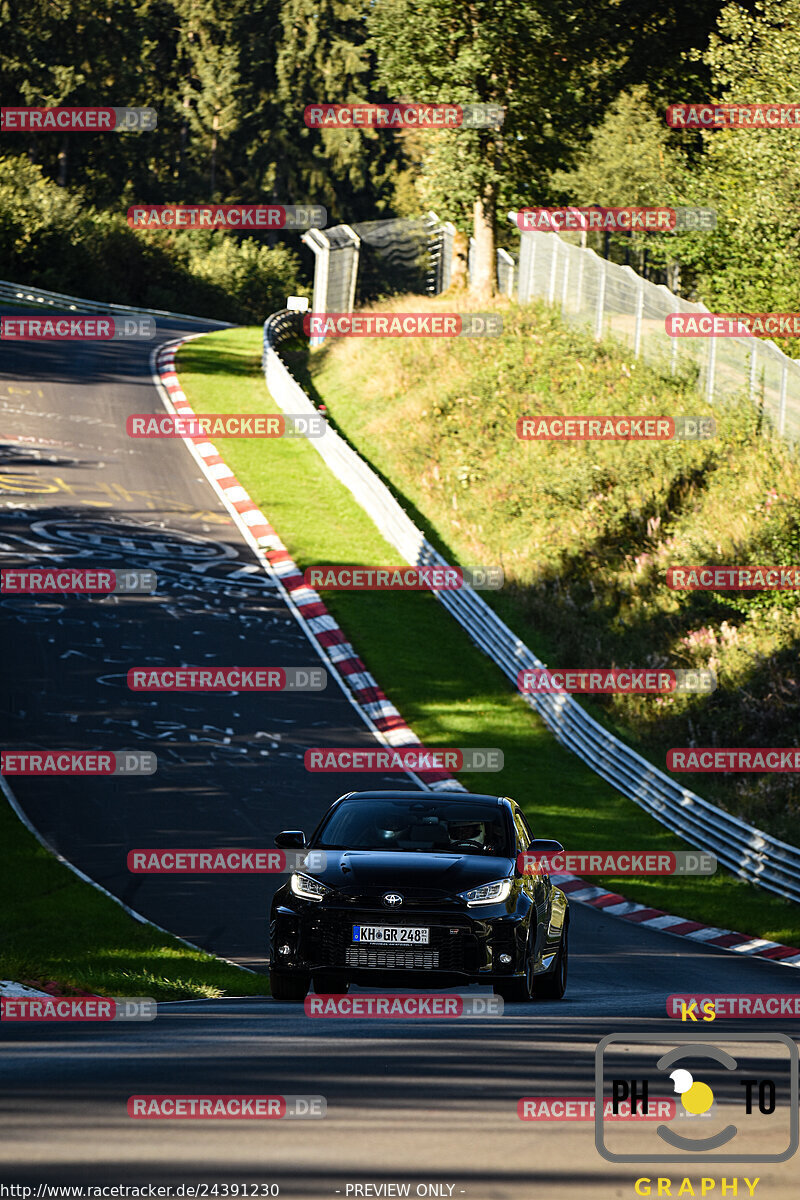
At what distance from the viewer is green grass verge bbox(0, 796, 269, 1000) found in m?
11.0

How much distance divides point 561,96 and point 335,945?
37.0 m

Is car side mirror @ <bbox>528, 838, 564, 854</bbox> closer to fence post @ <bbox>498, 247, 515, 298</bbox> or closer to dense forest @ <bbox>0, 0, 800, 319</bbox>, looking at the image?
dense forest @ <bbox>0, 0, 800, 319</bbox>

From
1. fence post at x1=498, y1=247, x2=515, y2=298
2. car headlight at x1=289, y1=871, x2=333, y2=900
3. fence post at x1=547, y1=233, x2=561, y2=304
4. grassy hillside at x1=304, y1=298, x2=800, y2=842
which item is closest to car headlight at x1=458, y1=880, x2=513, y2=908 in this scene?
car headlight at x1=289, y1=871, x2=333, y2=900

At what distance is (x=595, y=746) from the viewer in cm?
2164

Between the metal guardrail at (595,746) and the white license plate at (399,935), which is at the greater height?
the white license plate at (399,935)

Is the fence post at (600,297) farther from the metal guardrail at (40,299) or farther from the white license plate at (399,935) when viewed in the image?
the white license plate at (399,935)

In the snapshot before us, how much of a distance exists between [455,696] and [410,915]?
14.4 m

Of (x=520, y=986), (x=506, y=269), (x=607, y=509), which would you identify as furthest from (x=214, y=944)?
(x=506, y=269)

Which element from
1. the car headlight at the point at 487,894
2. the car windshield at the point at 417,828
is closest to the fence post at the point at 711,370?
the car windshield at the point at 417,828

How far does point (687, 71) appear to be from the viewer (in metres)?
48.1

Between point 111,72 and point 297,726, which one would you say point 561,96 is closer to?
point 297,726

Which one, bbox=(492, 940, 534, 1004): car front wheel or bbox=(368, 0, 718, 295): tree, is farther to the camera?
bbox=(368, 0, 718, 295): tree

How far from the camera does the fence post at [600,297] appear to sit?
37531 millimetres

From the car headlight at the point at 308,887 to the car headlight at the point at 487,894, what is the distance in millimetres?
901
